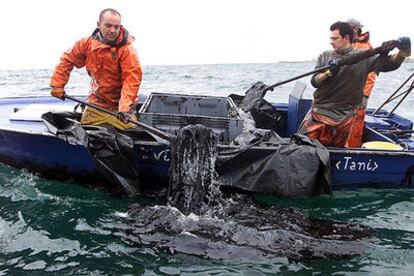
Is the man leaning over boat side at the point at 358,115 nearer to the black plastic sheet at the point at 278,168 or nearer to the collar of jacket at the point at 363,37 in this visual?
the collar of jacket at the point at 363,37

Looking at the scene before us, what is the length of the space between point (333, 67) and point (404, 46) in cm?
90

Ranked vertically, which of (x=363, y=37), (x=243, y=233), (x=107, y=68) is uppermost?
(x=363, y=37)

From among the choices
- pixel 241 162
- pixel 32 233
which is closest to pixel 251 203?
pixel 241 162

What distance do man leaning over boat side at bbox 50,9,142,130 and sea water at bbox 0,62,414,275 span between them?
1.11 meters

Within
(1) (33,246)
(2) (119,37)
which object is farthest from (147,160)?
(1) (33,246)

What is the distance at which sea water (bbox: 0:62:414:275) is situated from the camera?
4.08m

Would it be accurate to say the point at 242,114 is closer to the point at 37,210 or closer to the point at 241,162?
the point at 241,162

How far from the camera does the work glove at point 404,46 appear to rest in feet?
18.4

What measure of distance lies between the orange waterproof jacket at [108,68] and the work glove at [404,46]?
3.36m

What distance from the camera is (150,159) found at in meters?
5.86

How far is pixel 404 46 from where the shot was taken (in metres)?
5.64

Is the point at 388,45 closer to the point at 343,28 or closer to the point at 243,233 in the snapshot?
the point at 343,28

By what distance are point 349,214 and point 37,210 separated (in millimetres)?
3846

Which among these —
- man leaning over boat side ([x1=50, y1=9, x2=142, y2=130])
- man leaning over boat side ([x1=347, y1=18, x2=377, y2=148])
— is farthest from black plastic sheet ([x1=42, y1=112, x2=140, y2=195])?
man leaning over boat side ([x1=347, y1=18, x2=377, y2=148])
